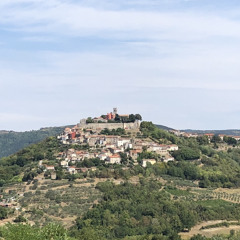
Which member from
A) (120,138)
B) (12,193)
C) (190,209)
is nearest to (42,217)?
(12,193)

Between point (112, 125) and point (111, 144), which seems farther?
point (112, 125)

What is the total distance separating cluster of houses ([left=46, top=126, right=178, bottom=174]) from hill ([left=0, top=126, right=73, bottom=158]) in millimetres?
82750

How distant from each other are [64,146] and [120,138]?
341 inches

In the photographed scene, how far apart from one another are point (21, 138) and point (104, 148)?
10448cm

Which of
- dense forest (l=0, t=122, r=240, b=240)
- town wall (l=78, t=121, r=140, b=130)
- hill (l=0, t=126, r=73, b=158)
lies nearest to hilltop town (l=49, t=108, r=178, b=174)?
town wall (l=78, t=121, r=140, b=130)

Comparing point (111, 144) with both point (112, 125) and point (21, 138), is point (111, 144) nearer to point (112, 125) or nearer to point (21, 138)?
point (112, 125)

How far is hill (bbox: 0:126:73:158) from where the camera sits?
171 m

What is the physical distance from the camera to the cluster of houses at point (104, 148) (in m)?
75.5

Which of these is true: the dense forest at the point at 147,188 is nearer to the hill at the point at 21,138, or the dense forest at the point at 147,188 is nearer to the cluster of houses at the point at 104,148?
the cluster of houses at the point at 104,148

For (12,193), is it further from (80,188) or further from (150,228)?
(150,228)

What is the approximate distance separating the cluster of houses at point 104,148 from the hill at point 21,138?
82750 millimetres

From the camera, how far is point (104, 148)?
81.6 m

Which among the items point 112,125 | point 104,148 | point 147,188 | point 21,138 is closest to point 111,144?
point 104,148

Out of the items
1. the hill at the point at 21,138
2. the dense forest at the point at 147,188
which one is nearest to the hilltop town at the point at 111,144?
the dense forest at the point at 147,188
